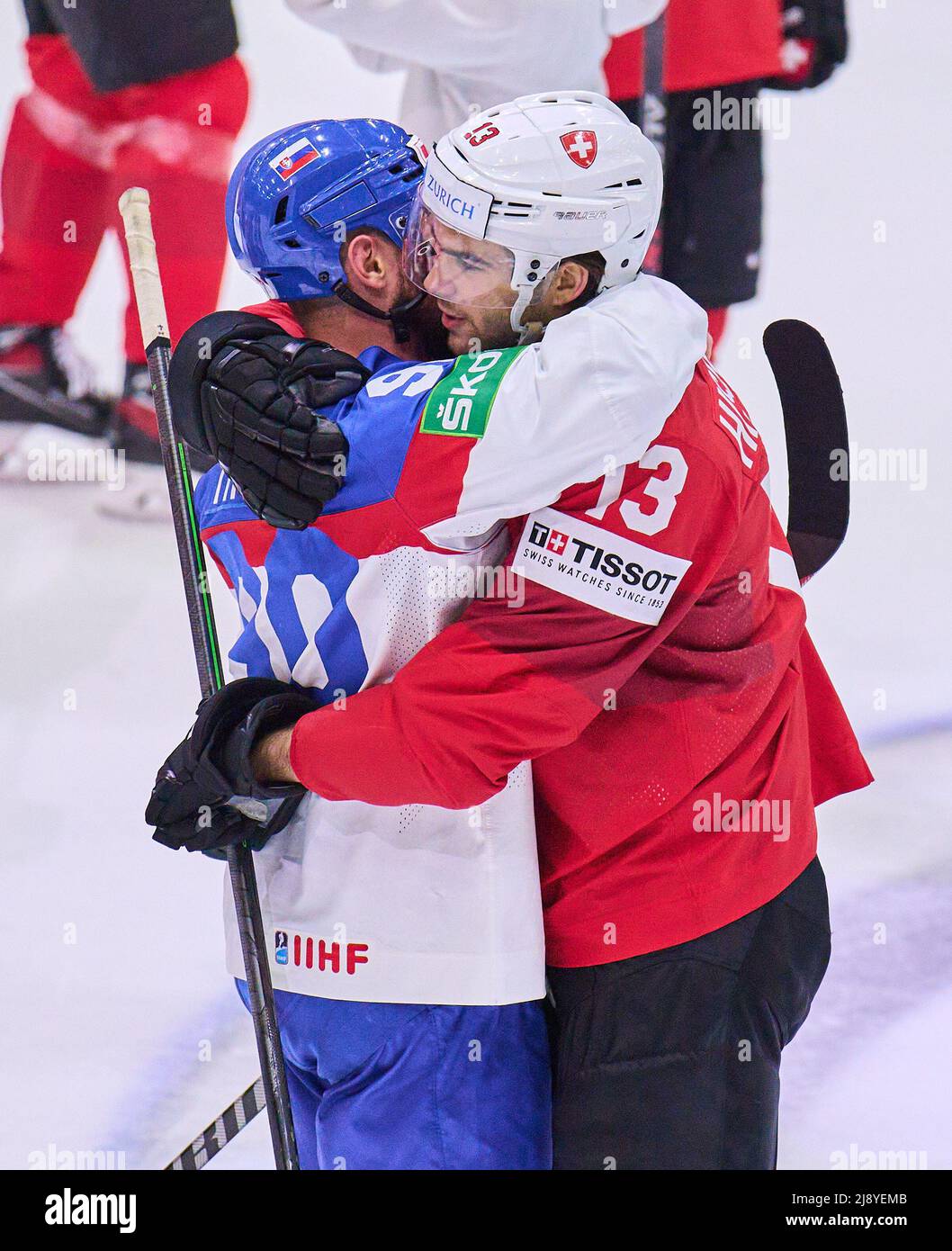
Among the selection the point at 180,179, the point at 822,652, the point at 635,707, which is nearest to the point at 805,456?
the point at 635,707

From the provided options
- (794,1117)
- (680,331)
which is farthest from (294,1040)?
(794,1117)

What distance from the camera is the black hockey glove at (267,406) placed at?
1.48 meters

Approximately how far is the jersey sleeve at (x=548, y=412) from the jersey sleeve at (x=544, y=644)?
0.06 metres

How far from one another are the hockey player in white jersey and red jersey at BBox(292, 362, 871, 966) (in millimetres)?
56

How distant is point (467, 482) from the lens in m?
1.46

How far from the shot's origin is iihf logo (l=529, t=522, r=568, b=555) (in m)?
1.50

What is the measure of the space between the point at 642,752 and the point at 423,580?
283 millimetres

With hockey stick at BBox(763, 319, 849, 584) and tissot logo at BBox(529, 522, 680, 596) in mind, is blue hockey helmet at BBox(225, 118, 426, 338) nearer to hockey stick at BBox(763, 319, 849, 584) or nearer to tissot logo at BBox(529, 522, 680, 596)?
tissot logo at BBox(529, 522, 680, 596)

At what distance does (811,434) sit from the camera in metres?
2.11

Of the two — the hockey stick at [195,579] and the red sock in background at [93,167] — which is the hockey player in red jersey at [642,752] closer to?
the hockey stick at [195,579]

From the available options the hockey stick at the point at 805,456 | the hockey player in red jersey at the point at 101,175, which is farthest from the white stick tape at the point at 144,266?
the hockey player in red jersey at the point at 101,175

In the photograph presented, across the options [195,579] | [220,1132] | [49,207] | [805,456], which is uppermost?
[195,579]

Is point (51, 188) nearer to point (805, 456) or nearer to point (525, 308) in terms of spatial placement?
point (805, 456)

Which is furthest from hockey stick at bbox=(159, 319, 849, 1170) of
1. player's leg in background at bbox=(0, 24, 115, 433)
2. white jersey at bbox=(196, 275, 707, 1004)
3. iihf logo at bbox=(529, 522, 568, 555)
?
player's leg in background at bbox=(0, 24, 115, 433)
